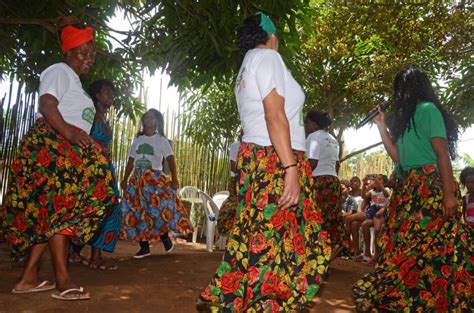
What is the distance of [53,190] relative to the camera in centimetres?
330

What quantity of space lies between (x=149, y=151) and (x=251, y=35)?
3.90 m

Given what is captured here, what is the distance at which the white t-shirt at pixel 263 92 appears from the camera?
7.80 feet

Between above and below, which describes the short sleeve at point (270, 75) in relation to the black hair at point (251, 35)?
below

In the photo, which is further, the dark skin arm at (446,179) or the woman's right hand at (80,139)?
the woman's right hand at (80,139)

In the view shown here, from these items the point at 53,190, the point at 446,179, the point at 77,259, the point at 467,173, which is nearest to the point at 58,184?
the point at 53,190

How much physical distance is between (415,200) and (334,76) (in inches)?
284

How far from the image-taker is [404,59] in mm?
7945

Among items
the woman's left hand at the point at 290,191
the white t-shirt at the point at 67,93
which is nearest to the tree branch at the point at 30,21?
the white t-shirt at the point at 67,93

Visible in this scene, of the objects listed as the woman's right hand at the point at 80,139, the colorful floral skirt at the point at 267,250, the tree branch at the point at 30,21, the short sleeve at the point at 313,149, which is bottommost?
the colorful floral skirt at the point at 267,250

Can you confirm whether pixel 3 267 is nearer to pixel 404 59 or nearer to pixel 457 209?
pixel 457 209

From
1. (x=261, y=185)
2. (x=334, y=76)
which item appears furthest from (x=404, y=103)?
(x=334, y=76)

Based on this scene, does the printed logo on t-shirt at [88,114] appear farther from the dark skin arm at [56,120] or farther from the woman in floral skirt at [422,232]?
the woman in floral skirt at [422,232]

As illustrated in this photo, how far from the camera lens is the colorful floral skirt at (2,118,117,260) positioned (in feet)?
10.8

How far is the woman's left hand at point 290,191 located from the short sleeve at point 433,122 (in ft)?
4.07
